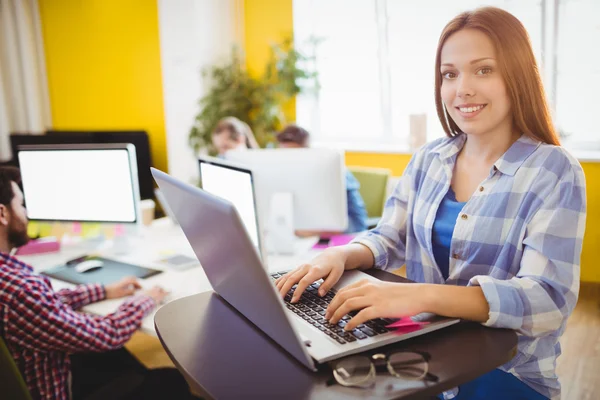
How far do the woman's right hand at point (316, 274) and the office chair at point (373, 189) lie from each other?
2060 millimetres

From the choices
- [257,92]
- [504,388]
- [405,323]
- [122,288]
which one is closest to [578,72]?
[257,92]

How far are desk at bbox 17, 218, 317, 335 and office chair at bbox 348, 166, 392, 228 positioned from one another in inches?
35.1

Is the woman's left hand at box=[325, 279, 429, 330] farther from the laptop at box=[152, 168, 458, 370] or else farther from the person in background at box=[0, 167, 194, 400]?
the person in background at box=[0, 167, 194, 400]

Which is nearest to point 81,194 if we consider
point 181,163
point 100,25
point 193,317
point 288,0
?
point 193,317

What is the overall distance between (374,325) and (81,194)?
1.78 metres

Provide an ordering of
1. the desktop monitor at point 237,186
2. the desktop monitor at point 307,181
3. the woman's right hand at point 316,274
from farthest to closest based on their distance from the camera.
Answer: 1. the desktop monitor at point 307,181
2. the desktop monitor at point 237,186
3. the woman's right hand at point 316,274

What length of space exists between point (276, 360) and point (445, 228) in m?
0.60

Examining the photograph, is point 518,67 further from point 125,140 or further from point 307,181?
point 125,140

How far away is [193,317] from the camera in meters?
1.03

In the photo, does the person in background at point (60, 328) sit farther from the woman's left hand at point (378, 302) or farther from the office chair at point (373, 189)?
the office chair at point (373, 189)

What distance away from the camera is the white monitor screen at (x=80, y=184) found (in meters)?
2.25

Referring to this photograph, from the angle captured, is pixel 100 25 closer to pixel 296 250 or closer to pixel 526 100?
pixel 296 250

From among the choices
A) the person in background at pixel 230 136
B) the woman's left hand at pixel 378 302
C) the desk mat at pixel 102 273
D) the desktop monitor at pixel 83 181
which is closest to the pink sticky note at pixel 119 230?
the desktop monitor at pixel 83 181

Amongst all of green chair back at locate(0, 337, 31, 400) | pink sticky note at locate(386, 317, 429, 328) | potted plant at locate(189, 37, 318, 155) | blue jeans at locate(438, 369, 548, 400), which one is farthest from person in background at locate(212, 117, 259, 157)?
pink sticky note at locate(386, 317, 429, 328)
